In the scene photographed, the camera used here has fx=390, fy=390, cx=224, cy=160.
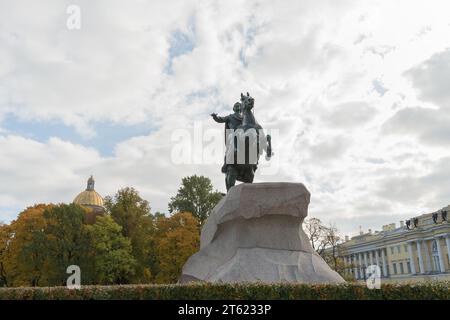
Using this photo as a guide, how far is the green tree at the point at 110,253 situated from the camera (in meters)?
32.2

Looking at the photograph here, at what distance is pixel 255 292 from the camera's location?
8.57 m

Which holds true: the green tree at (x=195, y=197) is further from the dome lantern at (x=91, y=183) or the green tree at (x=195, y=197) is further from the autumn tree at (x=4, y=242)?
the dome lantern at (x=91, y=183)

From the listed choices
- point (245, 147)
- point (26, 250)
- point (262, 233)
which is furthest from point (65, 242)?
point (262, 233)

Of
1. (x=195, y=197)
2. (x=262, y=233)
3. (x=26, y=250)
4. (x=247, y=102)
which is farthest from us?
(x=195, y=197)

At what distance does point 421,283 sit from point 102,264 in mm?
28610

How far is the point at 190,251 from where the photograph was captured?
3356 cm

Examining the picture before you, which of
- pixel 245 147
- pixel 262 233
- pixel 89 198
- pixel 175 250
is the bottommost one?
pixel 262 233

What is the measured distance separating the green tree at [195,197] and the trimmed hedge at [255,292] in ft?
107

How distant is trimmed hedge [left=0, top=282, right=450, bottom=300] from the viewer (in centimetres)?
830

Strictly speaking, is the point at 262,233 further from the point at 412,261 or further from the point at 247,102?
the point at 412,261

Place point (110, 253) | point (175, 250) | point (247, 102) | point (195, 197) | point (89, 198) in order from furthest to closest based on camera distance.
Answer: point (89, 198) → point (195, 197) → point (175, 250) → point (110, 253) → point (247, 102)

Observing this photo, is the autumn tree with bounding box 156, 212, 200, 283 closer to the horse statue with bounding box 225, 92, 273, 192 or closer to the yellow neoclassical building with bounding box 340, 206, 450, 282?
the horse statue with bounding box 225, 92, 273, 192

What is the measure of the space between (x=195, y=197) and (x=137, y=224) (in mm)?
8058
